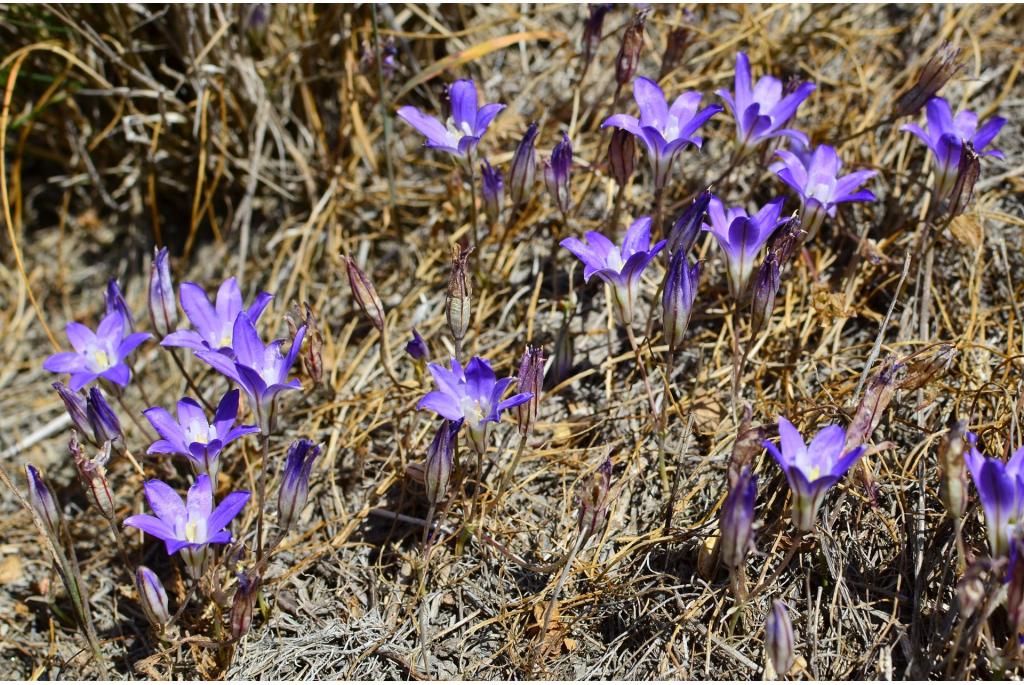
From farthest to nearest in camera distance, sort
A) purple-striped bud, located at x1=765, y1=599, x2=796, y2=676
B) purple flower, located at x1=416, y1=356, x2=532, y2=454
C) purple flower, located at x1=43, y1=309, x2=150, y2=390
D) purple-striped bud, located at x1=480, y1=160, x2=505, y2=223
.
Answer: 1. purple-striped bud, located at x1=480, y1=160, x2=505, y2=223
2. purple flower, located at x1=43, y1=309, x2=150, y2=390
3. purple flower, located at x1=416, y1=356, x2=532, y2=454
4. purple-striped bud, located at x1=765, y1=599, x2=796, y2=676

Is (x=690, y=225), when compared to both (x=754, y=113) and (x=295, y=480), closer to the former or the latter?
(x=754, y=113)

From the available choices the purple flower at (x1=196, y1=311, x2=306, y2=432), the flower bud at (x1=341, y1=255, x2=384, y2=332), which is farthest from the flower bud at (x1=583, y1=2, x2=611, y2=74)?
the purple flower at (x1=196, y1=311, x2=306, y2=432)

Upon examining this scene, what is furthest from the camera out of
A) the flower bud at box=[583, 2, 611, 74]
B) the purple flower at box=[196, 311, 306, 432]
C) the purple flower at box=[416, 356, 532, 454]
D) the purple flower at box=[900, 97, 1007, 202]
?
the flower bud at box=[583, 2, 611, 74]

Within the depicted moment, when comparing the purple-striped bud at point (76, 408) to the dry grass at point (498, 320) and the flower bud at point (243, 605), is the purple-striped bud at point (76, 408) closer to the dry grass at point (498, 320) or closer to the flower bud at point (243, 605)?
the dry grass at point (498, 320)

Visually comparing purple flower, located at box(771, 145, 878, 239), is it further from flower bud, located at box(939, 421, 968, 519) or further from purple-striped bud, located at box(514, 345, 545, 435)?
purple-striped bud, located at box(514, 345, 545, 435)

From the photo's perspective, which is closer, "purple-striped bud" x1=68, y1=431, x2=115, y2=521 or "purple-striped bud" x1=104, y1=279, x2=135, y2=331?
"purple-striped bud" x1=68, y1=431, x2=115, y2=521

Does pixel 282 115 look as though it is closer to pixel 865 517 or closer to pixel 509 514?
pixel 509 514

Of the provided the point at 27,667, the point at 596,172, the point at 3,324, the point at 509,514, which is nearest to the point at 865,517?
the point at 509,514
